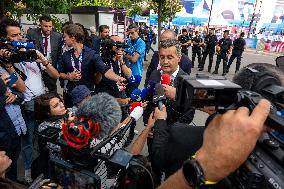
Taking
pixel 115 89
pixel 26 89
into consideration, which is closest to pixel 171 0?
pixel 115 89

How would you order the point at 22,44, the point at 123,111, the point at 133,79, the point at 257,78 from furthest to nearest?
the point at 133,79 → the point at 22,44 → the point at 123,111 → the point at 257,78

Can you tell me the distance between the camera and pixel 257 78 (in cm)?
120

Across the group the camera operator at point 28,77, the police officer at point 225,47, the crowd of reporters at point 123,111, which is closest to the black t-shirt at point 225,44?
the police officer at point 225,47

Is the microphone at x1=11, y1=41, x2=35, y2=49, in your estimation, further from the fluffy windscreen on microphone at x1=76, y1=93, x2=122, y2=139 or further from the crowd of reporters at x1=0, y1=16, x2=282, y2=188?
the fluffy windscreen on microphone at x1=76, y1=93, x2=122, y2=139

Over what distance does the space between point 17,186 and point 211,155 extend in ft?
4.69

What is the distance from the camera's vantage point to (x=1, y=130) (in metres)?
2.69

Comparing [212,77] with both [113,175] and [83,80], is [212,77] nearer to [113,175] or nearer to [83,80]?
[113,175]

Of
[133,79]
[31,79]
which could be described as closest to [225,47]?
[133,79]

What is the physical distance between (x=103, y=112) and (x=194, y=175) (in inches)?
32.0

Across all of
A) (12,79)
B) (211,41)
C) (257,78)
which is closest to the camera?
(257,78)

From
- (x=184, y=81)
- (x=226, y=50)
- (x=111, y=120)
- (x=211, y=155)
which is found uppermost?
(x=184, y=81)

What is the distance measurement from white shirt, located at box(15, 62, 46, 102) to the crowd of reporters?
0.01 meters

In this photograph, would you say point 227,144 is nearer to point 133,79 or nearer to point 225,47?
point 133,79

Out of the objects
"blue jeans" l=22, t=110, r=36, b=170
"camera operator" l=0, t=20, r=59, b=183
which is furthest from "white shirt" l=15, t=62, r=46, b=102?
"blue jeans" l=22, t=110, r=36, b=170
